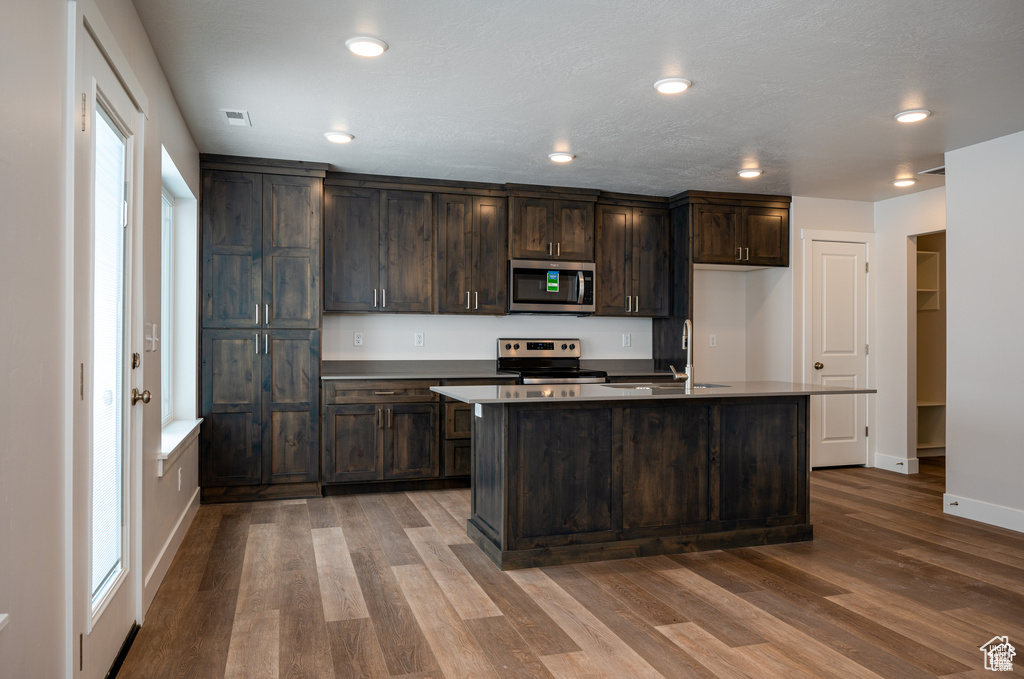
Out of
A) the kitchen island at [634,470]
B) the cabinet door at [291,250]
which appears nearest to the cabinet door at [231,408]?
the cabinet door at [291,250]

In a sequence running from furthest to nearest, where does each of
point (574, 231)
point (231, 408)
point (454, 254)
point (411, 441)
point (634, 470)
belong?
point (574, 231), point (454, 254), point (411, 441), point (231, 408), point (634, 470)

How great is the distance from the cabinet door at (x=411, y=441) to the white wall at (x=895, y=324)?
157 inches

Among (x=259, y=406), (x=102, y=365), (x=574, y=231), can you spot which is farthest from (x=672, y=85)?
(x=259, y=406)

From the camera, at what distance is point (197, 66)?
3262 millimetres

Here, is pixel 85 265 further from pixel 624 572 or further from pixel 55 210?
pixel 624 572

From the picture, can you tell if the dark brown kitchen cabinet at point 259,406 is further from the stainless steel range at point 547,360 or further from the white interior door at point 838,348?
the white interior door at point 838,348

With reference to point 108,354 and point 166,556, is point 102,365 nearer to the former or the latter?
point 108,354

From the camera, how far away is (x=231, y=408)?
195 inches

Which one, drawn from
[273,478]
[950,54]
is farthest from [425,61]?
[273,478]

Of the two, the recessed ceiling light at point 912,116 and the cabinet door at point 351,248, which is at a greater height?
the recessed ceiling light at point 912,116

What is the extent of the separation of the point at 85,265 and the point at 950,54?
3.45m

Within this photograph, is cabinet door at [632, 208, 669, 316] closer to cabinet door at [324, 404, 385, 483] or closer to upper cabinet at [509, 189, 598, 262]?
upper cabinet at [509, 189, 598, 262]

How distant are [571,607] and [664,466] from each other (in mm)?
1119

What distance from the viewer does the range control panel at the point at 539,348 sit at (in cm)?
607
